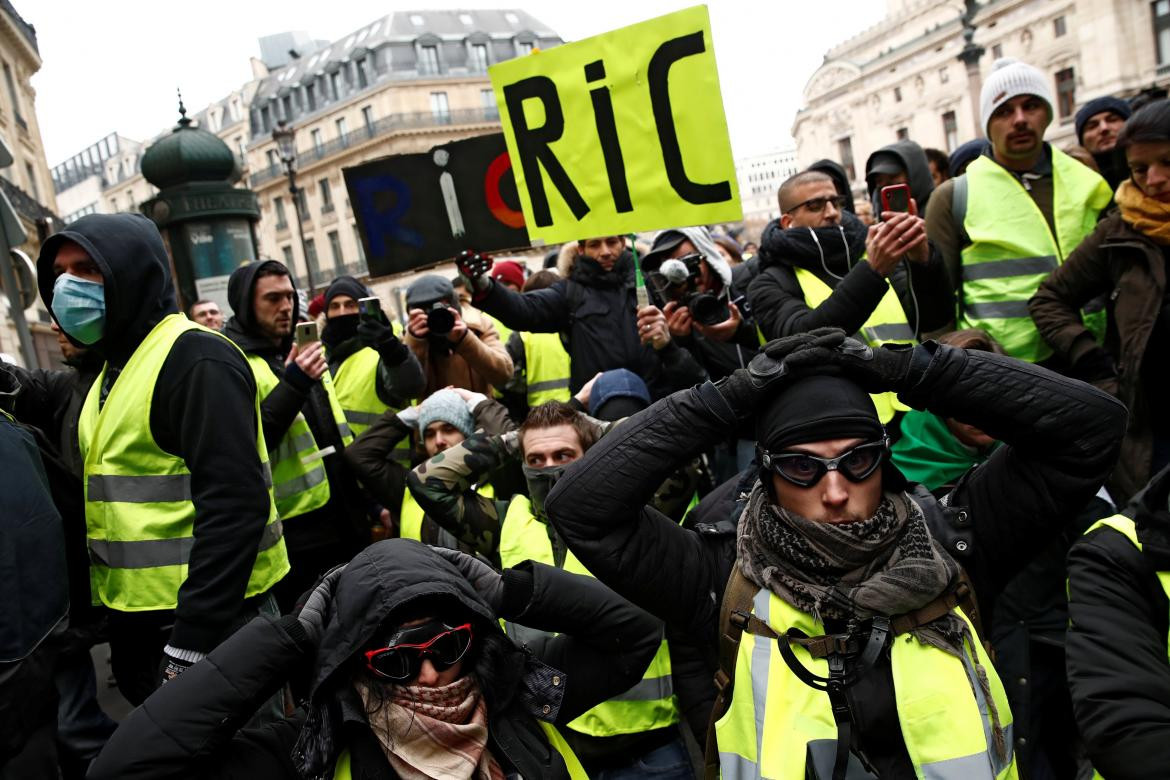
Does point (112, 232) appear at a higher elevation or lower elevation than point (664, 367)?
higher

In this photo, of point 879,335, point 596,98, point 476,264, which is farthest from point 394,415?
point 879,335

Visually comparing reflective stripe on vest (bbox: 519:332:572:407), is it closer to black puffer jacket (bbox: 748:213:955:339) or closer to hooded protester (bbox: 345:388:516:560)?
hooded protester (bbox: 345:388:516:560)

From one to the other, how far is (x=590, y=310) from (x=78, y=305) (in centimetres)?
261

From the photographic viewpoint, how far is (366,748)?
7.59ft

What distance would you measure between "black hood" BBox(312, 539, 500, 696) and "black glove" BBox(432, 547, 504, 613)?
0.16 feet

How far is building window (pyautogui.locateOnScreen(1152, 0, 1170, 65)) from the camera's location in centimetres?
4241

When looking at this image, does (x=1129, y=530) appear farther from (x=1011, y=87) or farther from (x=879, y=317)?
(x=1011, y=87)

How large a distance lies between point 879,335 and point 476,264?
196 centimetres

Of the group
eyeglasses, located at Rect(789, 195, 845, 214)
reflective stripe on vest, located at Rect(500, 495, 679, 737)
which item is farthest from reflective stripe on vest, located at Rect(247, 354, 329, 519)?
eyeglasses, located at Rect(789, 195, 845, 214)

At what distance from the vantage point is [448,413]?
426 cm

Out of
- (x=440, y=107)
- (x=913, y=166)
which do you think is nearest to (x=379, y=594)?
(x=913, y=166)

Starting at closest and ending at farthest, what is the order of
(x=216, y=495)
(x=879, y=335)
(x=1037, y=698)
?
(x=216, y=495) → (x=1037, y=698) → (x=879, y=335)

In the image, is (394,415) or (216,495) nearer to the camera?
(216,495)

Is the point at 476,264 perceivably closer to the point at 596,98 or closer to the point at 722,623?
the point at 596,98
